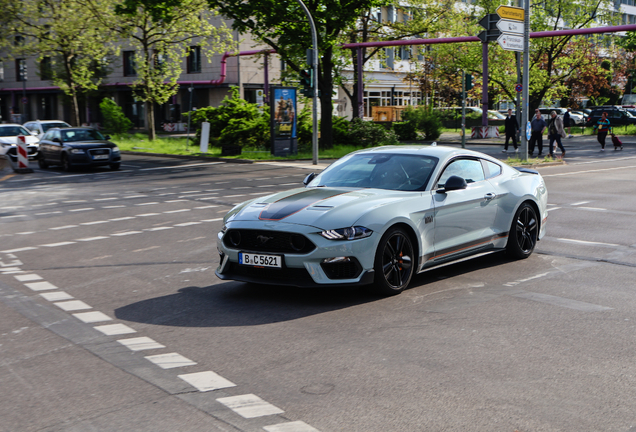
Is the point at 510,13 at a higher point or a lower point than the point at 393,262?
higher

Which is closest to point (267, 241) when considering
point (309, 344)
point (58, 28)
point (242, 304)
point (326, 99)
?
point (242, 304)

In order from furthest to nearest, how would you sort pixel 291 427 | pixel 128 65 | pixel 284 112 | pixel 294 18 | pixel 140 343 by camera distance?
pixel 128 65 < pixel 284 112 < pixel 294 18 < pixel 140 343 < pixel 291 427

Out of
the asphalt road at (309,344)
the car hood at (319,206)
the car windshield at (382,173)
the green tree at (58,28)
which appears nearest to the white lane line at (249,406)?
the asphalt road at (309,344)

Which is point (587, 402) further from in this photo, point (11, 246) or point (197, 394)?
point (11, 246)

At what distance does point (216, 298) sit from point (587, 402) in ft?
13.1

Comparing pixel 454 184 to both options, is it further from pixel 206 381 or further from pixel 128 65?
pixel 128 65

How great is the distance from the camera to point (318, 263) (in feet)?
22.7

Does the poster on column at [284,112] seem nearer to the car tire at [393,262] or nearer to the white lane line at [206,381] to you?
the car tire at [393,262]

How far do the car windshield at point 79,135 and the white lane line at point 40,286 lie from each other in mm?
19746

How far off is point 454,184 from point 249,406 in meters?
4.21

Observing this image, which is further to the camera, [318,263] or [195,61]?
[195,61]

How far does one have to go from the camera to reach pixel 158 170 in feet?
88.8

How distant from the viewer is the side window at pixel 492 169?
29.6 feet

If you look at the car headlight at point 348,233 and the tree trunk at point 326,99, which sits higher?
the tree trunk at point 326,99
